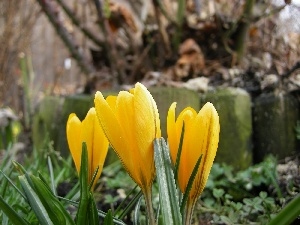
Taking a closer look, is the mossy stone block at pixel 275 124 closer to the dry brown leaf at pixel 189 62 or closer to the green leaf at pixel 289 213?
the dry brown leaf at pixel 189 62

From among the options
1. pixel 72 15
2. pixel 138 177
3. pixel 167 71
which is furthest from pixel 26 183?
pixel 72 15

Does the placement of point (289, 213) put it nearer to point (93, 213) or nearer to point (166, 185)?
point (166, 185)

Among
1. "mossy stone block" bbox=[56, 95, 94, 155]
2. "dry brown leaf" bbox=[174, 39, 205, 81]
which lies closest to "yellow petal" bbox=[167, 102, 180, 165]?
"mossy stone block" bbox=[56, 95, 94, 155]

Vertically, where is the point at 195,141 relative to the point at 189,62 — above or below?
below

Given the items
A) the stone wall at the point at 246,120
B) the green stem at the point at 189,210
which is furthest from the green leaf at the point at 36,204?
the stone wall at the point at 246,120

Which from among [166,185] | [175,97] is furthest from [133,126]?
[175,97]
